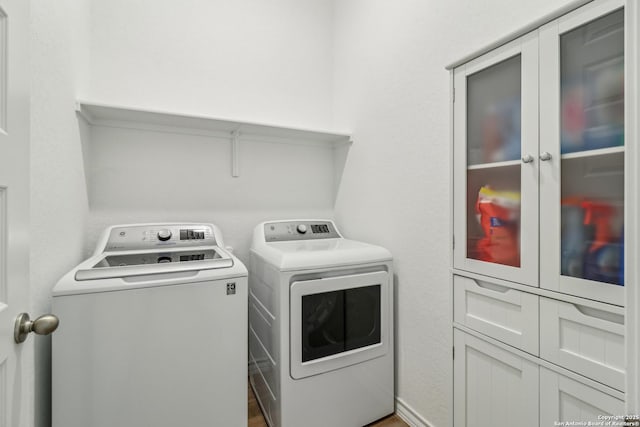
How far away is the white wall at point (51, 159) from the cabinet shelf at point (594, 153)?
1.76 meters

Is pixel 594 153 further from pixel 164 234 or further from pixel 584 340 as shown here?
pixel 164 234

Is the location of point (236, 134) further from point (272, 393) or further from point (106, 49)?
point (272, 393)

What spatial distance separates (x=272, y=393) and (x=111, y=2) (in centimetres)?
249

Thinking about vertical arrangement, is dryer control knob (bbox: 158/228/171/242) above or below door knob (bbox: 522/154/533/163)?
below

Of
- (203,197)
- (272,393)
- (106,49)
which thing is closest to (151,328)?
(272,393)

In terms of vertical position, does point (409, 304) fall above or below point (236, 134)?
below

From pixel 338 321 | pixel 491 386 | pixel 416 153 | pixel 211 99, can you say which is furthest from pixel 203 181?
pixel 491 386

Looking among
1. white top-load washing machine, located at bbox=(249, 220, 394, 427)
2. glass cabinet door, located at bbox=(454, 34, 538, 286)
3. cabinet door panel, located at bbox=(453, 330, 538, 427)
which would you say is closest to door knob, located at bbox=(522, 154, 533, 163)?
glass cabinet door, located at bbox=(454, 34, 538, 286)

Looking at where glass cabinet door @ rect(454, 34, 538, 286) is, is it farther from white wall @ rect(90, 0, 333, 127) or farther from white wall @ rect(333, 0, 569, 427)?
white wall @ rect(90, 0, 333, 127)

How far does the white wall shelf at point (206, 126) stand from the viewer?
Answer: 1699mm

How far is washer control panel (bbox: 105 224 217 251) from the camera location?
67.6 inches

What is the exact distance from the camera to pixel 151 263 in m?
1.64

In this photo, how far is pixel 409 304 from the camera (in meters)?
1.68

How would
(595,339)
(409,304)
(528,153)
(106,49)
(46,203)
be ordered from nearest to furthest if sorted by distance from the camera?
(595,339), (528,153), (46,203), (409,304), (106,49)
